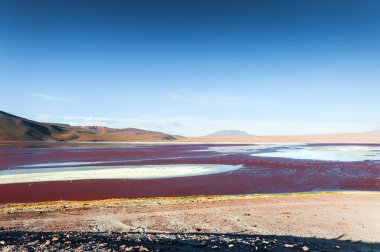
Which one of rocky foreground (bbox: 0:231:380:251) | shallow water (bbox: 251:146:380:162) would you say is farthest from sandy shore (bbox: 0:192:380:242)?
shallow water (bbox: 251:146:380:162)

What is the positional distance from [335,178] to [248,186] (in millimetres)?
8138

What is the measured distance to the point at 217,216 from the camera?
535 inches

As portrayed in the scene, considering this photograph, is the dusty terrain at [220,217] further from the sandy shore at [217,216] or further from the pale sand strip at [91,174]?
the pale sand strip at [91,174]

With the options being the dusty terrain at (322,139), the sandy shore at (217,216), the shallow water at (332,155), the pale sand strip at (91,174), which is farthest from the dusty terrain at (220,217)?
the dusty terrain at (322,139)

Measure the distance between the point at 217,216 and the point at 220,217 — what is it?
18 cm

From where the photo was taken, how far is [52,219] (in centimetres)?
1295

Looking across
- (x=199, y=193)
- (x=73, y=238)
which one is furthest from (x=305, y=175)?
(x=73, y=238)

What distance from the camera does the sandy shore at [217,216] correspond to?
11.6 m

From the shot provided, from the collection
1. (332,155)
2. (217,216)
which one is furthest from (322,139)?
(217,216)

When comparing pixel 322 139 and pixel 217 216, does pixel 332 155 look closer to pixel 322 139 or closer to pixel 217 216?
pixel 217 216

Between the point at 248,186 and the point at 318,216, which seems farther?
the point at 248,186

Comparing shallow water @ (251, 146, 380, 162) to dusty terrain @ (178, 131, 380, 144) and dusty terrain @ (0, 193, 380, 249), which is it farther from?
dusty terrain @ (178, 131, 380, 144)

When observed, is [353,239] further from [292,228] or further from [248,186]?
[248,186]

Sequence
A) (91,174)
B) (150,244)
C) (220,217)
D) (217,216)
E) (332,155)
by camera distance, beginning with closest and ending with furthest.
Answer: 1. (150,244)
2. (220,217)
3. (217,216)
4. (91,174)
5. (332,155)
